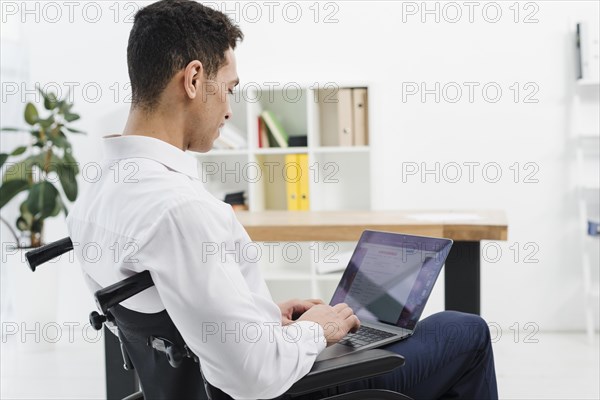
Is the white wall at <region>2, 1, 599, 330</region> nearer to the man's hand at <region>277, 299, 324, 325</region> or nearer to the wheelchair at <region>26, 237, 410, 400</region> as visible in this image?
the man's hand at <region>277, 299, 324, 325</region>

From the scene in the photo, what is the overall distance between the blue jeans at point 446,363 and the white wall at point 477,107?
2615mm

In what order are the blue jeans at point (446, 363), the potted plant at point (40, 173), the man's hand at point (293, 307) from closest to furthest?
1. the blue jeans at point (446, 363)
2. the man's hand at point (293, 307)
3. the potted plant at point (40, 173)

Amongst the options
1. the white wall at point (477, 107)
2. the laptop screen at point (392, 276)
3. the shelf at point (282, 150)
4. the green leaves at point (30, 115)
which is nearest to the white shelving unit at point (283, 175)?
the shelf at point (282, 150)

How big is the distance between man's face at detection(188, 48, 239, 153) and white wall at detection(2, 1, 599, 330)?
2.71m

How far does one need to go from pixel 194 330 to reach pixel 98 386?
96.4 inches

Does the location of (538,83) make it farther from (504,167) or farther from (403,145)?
(403,145)

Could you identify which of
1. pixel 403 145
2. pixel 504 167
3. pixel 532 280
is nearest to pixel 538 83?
pixel 504 167

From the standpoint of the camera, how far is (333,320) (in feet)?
4.20

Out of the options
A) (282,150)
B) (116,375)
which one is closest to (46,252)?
(116,375)

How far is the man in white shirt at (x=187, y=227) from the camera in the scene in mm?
1044

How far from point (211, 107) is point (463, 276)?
1132 mm

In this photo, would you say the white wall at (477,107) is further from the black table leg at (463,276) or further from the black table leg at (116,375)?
the black table leg at (116,375)

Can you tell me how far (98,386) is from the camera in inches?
129

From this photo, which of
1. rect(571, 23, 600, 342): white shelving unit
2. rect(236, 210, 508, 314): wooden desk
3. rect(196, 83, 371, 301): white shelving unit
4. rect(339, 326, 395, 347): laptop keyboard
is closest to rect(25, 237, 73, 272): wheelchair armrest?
rect(339, 326, 395, 347): laptop keyboard
